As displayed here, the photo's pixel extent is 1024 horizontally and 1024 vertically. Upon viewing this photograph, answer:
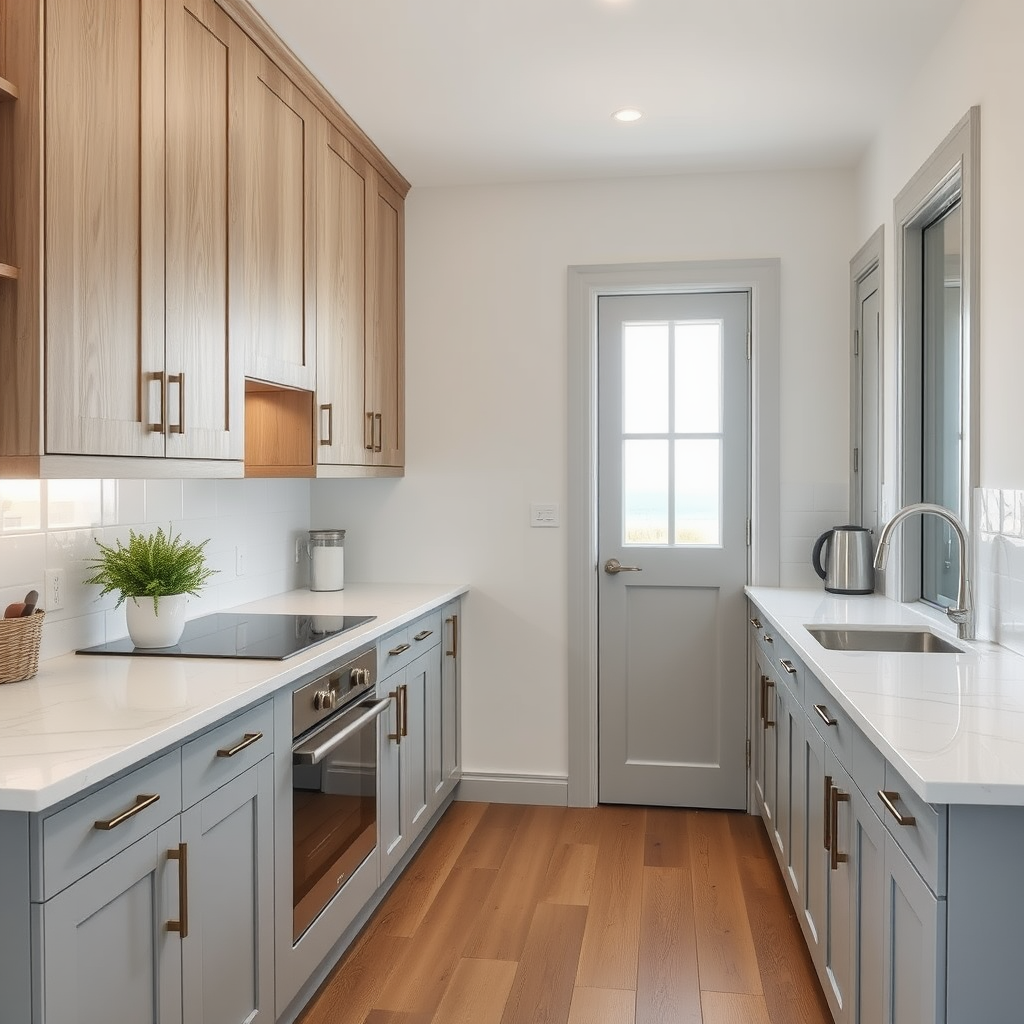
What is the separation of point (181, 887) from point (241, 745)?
0.29 m

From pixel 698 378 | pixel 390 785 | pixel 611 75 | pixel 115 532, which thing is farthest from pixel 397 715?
pixel 611 75

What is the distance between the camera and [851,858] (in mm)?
1931

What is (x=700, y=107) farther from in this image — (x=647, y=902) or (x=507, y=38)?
(x=647, y=902)

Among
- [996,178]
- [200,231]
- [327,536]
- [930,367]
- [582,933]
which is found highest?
[996,178]

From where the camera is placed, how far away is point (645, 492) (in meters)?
3.86

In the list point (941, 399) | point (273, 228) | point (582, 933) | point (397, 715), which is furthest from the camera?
point (397, 715)

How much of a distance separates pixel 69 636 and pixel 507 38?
77.1 inches

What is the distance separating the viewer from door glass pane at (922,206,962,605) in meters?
2.75

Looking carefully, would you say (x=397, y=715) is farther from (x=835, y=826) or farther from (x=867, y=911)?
(x=867, y=911)

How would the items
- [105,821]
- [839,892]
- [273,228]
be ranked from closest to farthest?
[105,821] → [839,892] → [273,228]

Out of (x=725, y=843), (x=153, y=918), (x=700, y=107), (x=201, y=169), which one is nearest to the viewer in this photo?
(x=153, y=918)

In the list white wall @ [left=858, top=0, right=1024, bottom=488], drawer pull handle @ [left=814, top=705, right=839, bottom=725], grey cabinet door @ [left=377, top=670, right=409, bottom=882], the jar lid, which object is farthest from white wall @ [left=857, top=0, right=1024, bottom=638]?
the jar lid

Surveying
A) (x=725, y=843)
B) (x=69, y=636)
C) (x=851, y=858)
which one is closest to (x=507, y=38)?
(x=69, y=636)

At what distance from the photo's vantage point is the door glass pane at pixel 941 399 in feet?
9.04
